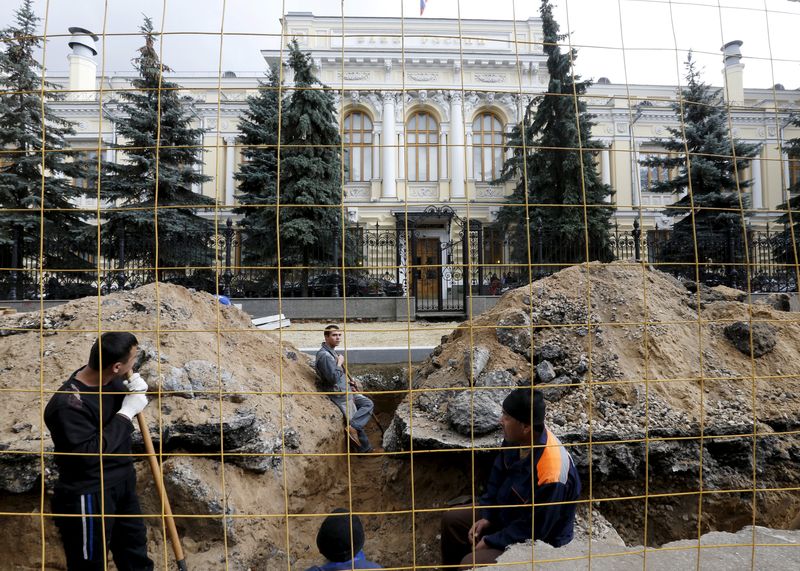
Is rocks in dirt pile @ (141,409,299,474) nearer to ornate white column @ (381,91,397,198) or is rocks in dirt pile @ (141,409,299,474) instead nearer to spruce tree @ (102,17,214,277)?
spruce tree @ (102,17,214,277)

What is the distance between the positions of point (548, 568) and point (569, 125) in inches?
617

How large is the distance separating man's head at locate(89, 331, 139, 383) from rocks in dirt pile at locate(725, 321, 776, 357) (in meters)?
6.39

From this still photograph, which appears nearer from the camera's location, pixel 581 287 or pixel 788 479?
pixel 788 479

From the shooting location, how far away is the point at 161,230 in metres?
12.7

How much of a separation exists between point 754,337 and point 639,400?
217 cm

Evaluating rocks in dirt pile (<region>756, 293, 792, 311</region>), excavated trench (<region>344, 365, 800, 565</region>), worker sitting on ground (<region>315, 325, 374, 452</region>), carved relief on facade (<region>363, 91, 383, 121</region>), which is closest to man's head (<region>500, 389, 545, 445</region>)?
excavated trench (<region>344, 365, 800, 565</region>)

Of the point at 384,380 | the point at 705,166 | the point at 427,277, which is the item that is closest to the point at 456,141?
the point at 705,166

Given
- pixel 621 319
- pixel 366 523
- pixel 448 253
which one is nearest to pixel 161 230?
pixel 448 253

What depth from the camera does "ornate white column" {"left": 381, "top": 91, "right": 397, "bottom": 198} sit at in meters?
19.2

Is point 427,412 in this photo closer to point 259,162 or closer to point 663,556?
point 663,556

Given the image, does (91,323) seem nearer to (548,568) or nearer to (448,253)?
(548,568)

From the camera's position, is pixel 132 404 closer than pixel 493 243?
Yes

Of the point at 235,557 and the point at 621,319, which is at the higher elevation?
the point at 621,319

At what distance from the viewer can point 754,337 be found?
5.45 metres
